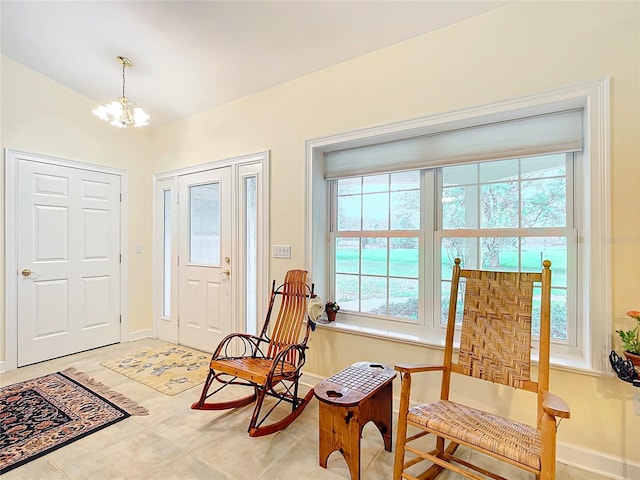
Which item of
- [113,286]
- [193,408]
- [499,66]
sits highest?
[499,66]

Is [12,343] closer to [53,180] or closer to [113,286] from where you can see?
[113,286]

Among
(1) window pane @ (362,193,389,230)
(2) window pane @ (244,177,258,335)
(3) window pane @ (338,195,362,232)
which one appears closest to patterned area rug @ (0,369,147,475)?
(2) window pane @ (244,177,258,335)

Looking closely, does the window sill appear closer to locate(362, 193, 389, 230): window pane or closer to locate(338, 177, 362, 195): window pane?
locate(362, 193, 389, 230): window pane

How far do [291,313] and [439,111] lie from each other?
191 cm

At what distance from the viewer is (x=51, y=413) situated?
2352 millimetres

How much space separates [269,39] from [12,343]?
370cm

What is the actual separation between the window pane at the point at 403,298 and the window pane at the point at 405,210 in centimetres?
44

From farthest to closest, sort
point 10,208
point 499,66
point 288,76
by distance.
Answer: point 10,208, point 288,76, point 499,66

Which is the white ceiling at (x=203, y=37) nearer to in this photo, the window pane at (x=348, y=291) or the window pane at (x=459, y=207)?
the window pane at (x=459, y=207)

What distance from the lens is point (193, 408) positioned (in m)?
2.35

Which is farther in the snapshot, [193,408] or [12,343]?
[12,343]

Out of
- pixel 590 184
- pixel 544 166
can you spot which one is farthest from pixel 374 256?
pixel 590 184

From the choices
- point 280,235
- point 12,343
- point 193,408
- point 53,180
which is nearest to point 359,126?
point 280,235

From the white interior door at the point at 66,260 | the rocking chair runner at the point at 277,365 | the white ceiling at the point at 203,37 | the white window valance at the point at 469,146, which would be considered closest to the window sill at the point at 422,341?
the rocking chair runner at the point at 277,365
